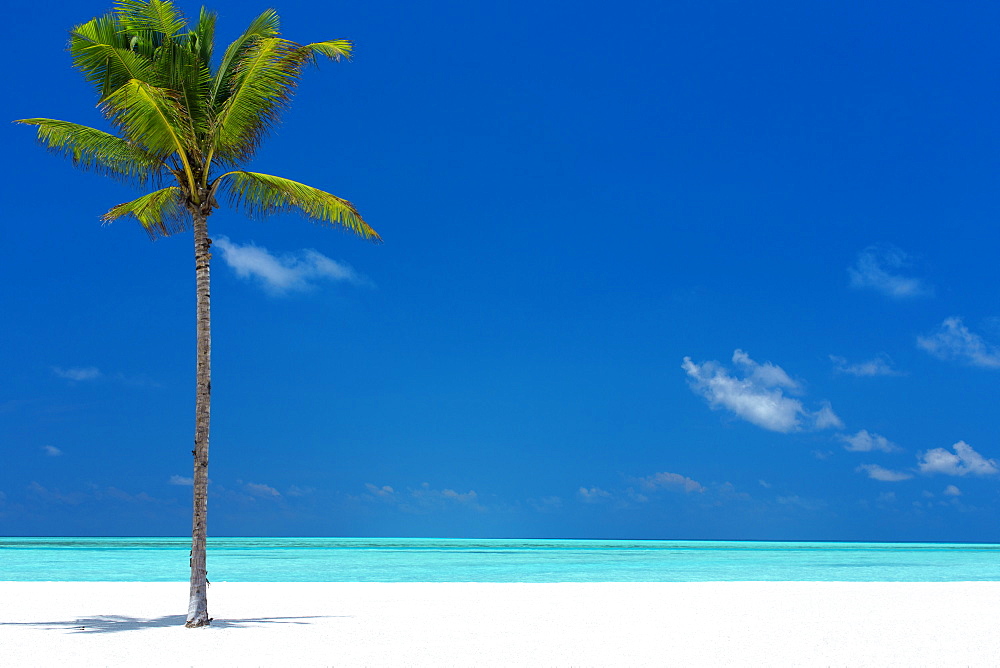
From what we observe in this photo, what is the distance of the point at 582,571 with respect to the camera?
→ 32.1 meters

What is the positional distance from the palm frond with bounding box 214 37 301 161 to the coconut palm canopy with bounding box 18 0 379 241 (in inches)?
0.5

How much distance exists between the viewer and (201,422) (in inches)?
443

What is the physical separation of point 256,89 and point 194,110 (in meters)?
0.93

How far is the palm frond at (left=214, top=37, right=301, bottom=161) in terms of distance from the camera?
11.4 meters

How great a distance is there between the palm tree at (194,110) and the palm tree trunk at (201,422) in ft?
0.04

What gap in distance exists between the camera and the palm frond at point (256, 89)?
11.4 metres
